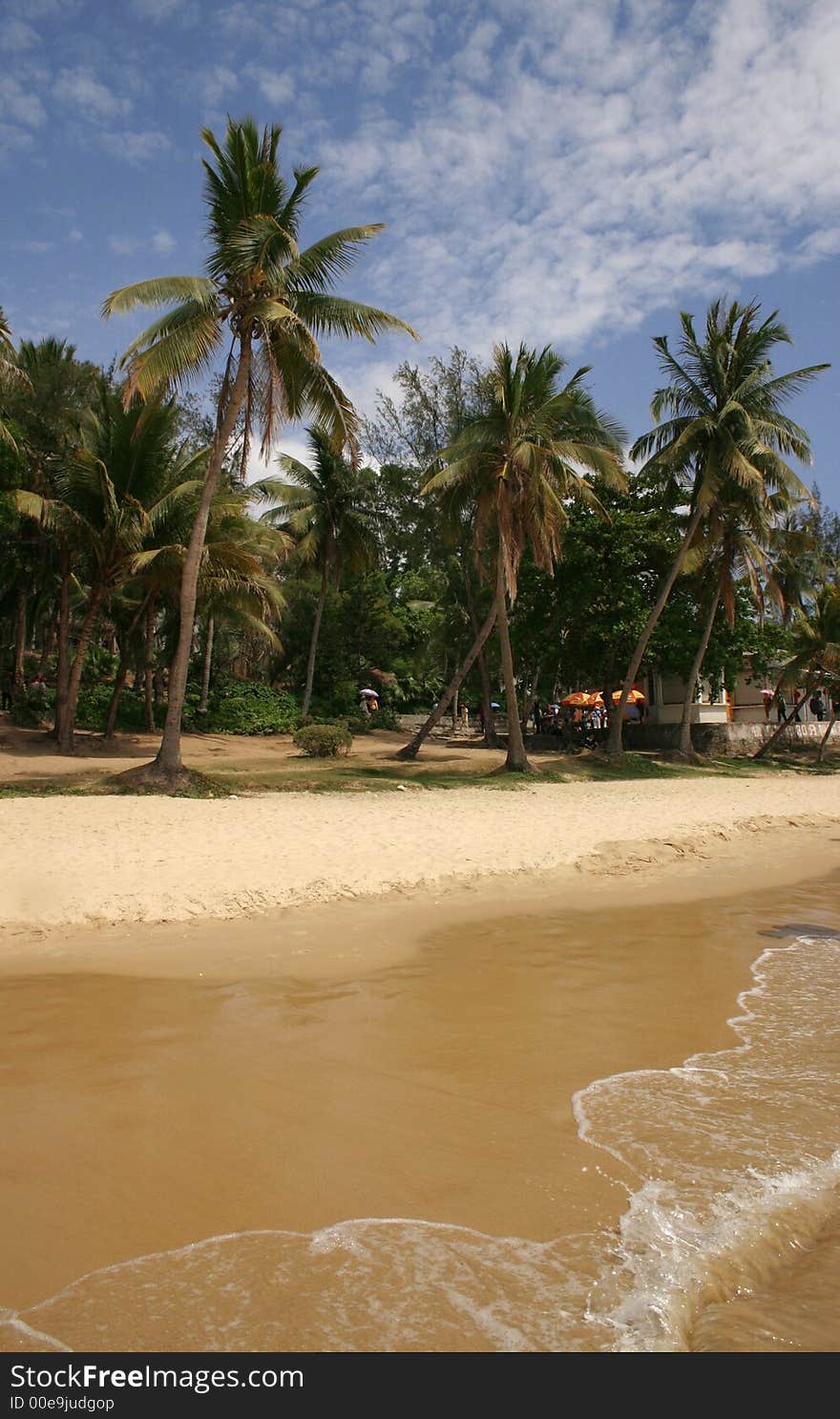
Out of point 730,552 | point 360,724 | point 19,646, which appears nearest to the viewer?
point 19,646

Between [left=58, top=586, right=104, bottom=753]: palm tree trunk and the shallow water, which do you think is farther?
[left=58, top=586, right=104, bottom=753]: palm tree trunk

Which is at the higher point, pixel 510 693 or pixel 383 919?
pixel 510 693

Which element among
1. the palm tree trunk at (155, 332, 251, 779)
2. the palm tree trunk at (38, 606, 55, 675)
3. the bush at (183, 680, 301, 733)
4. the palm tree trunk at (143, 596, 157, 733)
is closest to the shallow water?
the palm tree trunk at (155, 332, 251, 779)

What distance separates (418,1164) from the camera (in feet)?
12.1

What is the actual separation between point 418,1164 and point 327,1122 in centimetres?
56

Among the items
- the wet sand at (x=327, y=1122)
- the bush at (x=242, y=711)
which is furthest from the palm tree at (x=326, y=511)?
the wet sand at (x=327, y=1122)

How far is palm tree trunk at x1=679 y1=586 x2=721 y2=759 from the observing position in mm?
25625

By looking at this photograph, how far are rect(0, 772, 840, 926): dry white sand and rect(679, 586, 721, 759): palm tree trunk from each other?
30.0 ft

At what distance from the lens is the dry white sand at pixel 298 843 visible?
26.6ft

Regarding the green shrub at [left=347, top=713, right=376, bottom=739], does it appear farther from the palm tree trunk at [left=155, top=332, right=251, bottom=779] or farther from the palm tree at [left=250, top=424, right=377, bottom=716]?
the palm tree trunk at [left=155, top=332, right=251, bottom=779]

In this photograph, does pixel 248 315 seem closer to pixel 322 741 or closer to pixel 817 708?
pixel 322 741

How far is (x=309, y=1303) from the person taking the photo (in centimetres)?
277

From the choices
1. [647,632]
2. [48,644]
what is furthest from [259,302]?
[48,644]
